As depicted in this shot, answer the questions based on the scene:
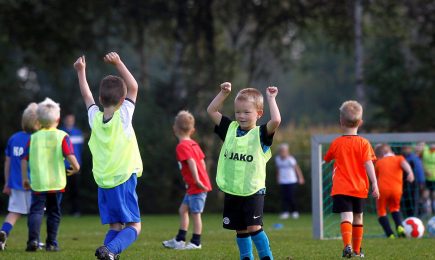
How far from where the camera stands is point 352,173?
31.3 ft

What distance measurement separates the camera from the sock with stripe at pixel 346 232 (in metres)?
9.26

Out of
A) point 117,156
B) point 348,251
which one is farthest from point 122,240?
point 348,251

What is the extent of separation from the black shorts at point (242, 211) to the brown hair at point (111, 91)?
4.37 ft

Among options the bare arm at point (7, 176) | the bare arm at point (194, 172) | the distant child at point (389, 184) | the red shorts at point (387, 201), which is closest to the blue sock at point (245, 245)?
the bare arm at point (194, 172)

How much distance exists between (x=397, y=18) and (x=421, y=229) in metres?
15.1

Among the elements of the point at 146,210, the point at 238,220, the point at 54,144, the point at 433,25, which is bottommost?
the point at 146,210

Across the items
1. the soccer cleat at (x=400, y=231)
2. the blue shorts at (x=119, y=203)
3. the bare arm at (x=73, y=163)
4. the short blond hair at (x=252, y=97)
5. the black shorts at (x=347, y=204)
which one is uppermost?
the short blond hair at (x=252, y=97)

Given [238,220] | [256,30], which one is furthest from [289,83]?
[238,220]

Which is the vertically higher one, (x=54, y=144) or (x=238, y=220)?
(x=54, y=144)

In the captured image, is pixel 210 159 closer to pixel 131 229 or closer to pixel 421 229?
pixel 421 229

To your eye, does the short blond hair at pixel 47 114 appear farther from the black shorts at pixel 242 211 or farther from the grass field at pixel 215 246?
the black shorts at pixel 242 211

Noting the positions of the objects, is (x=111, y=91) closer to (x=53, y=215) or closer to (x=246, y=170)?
(x=246, y=170)

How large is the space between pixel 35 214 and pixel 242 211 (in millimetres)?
3714

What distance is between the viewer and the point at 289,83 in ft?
232
